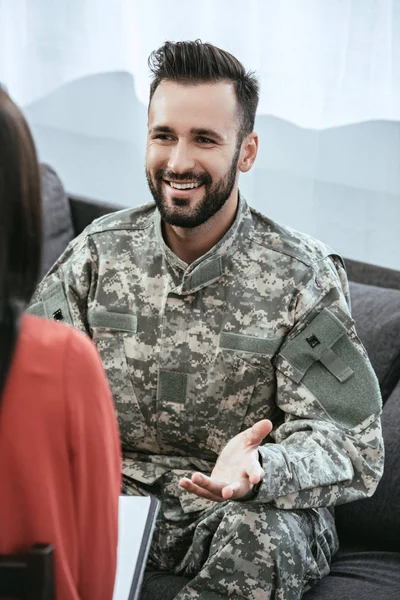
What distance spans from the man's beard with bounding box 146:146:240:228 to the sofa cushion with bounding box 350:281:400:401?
18.6 inches

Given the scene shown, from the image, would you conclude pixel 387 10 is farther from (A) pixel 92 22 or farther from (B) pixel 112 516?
(B) pixel 112 516

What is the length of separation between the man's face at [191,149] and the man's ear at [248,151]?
6 cm

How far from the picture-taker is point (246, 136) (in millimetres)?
1933

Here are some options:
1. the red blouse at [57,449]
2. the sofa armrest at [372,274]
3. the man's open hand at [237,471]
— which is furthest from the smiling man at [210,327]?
the red blouse at [57,449]

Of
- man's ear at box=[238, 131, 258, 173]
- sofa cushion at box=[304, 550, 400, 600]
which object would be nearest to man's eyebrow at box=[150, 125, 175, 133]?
man's ear at box=[238, 131, 258, 173]

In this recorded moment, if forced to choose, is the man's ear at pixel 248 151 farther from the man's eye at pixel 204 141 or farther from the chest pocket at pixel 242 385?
the chest pocket at pixel 242 385

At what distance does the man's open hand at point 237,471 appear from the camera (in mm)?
1481

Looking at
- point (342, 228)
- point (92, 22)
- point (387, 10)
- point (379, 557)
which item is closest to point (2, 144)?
point (379, 557)

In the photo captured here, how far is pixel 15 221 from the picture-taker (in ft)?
2.79

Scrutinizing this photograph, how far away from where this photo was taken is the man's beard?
6.04 feet

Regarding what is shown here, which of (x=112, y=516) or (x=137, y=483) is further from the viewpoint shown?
(x=137, y=483)

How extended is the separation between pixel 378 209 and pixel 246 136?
664 millimetres

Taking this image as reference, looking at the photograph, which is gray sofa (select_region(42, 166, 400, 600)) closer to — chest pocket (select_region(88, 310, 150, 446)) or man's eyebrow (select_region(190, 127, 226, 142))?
chest pocket (select_region(88, 310, 150, 446))

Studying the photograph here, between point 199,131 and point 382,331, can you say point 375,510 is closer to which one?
point 382,331
